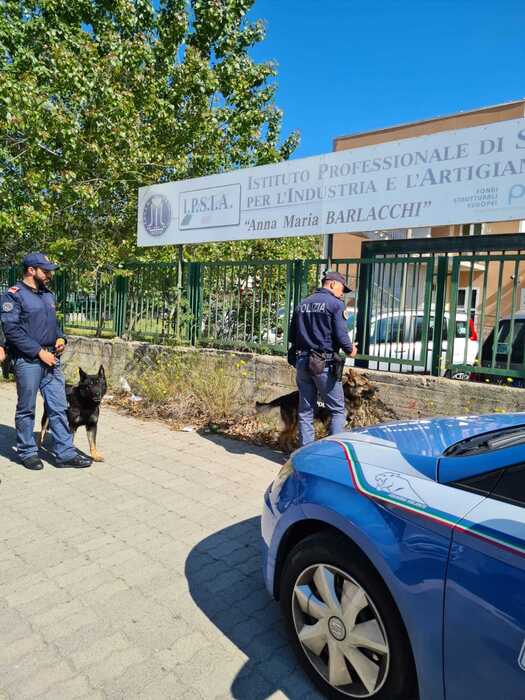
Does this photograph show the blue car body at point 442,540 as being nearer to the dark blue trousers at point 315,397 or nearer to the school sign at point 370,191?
the dark blue trousers at point 315,397

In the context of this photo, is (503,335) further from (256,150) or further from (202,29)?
(202,29)

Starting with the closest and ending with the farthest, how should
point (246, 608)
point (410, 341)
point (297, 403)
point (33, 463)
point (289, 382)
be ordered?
point (246, 608) → point (33, 463) → point (297, 403) → point (410, 341) → point (289, 382)

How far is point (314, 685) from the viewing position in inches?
87.1

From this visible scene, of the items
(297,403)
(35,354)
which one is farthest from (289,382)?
(35,354)

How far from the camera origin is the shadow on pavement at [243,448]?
5.61 metres

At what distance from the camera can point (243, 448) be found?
5.91m

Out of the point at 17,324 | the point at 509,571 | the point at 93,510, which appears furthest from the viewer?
the point at 17,324

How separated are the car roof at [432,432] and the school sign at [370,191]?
10.1 feet

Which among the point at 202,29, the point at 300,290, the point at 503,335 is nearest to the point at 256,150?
the point at 202,29

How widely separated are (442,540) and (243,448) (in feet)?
14.3

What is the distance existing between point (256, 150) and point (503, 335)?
9342 millimetres

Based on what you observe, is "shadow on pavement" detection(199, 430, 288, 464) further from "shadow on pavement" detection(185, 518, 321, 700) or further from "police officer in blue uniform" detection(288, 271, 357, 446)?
"shadow on pavement" detection(185, 518, 321, 700)

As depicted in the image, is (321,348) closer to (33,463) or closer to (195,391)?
(195,391)

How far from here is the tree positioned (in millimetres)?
9234
